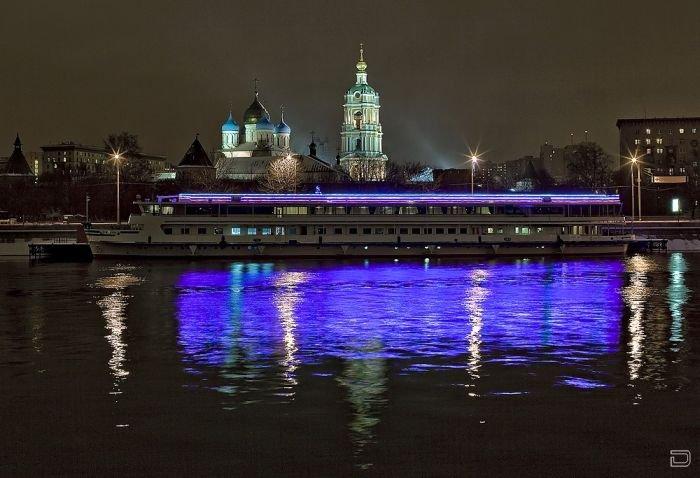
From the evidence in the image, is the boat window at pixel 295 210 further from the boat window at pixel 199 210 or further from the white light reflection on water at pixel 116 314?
the white light reflection on water at pixel 116 314

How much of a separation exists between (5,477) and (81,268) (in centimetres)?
5532

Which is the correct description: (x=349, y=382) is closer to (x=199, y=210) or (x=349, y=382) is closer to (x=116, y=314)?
(x=116, y=314)

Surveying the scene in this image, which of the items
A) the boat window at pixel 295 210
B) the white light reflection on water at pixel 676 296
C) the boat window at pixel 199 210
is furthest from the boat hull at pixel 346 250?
the white light reflection on water at pixel 676 296

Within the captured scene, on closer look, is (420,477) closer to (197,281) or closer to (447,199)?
(197,281)

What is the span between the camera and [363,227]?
279 feet

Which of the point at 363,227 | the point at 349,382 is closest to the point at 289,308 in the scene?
the point at 349,382

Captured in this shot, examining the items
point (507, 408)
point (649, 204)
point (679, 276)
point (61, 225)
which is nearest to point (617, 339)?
point (507, 408)

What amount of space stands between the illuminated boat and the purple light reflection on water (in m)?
15.9

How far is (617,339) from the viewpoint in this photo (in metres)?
32.9

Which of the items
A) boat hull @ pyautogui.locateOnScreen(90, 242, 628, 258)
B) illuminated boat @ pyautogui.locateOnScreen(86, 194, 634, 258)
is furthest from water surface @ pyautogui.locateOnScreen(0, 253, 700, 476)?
illuminated boat @ pyautogui.locateOnScreen(86, 194, 634, 258)
